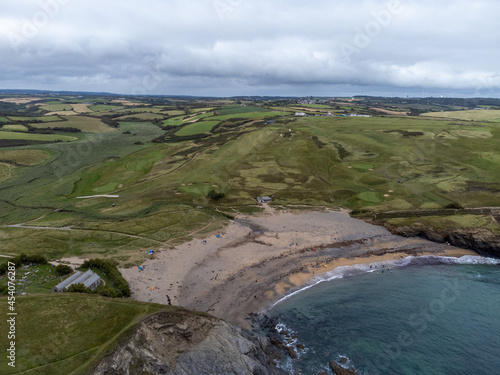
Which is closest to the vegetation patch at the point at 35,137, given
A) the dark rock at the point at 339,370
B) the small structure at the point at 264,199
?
the small structure at the point at 264,199

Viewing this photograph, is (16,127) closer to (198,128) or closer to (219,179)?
(198,128)

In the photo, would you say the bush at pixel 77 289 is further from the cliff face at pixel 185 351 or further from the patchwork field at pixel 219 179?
the patchwork field at pixel 219 179

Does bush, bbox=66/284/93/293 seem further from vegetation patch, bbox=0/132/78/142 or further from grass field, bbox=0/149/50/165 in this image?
vegetation patch, bbox=0/132/78/142

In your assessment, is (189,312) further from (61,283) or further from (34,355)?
(61,283)

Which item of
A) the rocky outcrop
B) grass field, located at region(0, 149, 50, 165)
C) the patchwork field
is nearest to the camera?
the rocky outcrop

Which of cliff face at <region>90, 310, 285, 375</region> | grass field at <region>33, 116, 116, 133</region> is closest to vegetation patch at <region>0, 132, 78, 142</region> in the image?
grass field at <region>33, 116, 116, 133</region>
